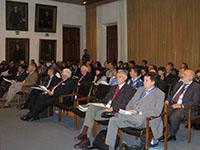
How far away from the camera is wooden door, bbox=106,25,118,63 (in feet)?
53.2

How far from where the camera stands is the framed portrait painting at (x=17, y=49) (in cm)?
1527

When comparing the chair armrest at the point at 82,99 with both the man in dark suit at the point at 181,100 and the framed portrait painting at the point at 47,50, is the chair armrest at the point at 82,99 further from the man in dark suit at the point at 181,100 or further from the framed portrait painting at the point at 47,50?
the framed portrait painting at the point at 47,50

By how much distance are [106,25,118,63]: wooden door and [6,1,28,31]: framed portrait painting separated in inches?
167

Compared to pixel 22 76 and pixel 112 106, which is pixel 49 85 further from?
pixel 112 106

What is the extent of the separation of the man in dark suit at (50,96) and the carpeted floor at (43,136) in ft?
0.85

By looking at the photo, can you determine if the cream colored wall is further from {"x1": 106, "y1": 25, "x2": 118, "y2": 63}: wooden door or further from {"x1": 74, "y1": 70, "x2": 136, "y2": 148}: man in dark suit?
{"x1": 74, "y1": 70, "x2": 136, "y2": 148}: man in dark suit

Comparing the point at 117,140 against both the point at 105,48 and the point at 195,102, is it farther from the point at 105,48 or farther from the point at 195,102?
the point at 105,48

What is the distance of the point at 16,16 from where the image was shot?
50.4 feet

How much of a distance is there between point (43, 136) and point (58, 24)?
1127 centimetres

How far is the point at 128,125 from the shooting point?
5148mm

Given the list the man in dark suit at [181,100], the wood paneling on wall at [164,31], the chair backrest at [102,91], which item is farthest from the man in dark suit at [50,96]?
the wood paneling on wall at [164,31]

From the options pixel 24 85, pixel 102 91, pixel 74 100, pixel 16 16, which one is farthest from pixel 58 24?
pixel 102 91

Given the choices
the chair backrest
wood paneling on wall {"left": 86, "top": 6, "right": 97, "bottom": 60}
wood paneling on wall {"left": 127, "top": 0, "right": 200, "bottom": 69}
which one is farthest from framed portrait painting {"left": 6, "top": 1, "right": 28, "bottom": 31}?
the chair backrest

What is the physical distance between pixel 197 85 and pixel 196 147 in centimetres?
122
